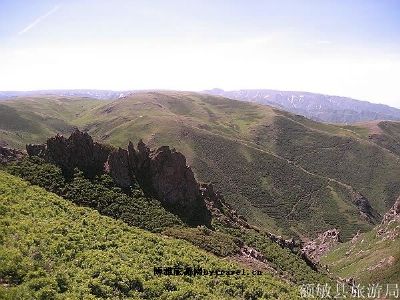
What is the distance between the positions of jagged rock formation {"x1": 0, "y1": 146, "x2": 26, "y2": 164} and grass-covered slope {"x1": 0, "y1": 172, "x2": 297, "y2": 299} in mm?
12956

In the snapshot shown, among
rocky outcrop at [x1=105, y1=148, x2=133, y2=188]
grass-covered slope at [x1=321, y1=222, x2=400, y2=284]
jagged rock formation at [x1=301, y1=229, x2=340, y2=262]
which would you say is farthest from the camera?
jagged rock formation at [x1=301, y1=229, x2=340, y2=262]

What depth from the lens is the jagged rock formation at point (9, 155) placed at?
66.4 metres

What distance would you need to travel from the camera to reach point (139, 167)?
3029 inches

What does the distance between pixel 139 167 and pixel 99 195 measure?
43.3ft

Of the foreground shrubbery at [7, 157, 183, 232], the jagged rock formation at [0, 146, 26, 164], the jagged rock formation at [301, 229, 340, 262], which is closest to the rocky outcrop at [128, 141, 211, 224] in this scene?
the foreground shrubbery at [7, 157, 183, 232]

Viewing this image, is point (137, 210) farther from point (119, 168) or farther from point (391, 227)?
point (391, 227)

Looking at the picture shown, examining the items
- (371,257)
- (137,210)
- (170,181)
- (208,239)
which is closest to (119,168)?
(137,210)

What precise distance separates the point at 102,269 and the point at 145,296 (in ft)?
14.3

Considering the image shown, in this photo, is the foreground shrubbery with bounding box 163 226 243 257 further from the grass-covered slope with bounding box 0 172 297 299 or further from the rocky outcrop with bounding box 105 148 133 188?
the rocky outcrop with bounding box 105 148 133 188

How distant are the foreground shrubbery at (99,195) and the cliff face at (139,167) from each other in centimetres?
219

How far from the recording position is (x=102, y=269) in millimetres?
34406

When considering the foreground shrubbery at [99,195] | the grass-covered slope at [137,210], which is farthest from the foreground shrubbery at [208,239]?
the foreground shrubbery at [99,195]

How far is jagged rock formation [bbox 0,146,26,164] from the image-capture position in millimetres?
66438

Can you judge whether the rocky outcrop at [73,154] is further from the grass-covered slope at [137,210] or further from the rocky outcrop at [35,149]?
the grass-covered slope at [137,210]
